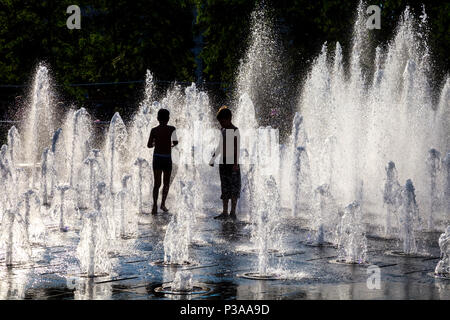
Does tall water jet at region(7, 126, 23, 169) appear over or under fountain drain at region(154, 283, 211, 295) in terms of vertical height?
over

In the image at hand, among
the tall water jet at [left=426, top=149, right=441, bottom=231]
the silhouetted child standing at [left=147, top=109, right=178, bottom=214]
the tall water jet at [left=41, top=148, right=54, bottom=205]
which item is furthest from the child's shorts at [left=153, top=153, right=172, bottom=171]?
the tall water jet at [left=426, top=149, right=441, bottom=231]

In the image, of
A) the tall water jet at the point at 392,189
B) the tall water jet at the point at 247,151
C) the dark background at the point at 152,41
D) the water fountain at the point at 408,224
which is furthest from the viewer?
the dark background at the point at 152,41

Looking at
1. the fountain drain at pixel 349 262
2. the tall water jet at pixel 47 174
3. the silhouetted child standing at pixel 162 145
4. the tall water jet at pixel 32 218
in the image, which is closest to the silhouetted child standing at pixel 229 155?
the silhouetted child standing at pixel 162 145

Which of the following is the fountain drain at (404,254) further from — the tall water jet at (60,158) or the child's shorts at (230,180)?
the tall water jet at (60,158)

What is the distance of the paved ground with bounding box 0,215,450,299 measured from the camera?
7.88 m

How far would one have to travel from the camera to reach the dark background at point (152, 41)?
32062 millimetres

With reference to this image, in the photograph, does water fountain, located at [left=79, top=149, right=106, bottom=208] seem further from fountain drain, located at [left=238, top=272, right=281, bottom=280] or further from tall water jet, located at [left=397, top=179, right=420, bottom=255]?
fountain drain, located at [left=238, top=272, right=281, bottom=280]

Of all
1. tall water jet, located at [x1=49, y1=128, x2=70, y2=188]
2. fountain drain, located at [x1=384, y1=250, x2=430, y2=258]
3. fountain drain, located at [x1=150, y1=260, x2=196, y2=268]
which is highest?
tall water jet, located at [x1=49, y1=128, x2=70, y2=188]

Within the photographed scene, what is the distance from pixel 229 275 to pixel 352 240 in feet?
6.00

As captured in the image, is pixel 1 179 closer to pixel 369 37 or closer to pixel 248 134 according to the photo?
pixel 248 134

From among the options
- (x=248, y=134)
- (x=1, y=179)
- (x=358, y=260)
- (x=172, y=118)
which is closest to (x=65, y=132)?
(x=172, y=118)

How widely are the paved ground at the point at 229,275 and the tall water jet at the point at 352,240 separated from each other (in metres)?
0.14

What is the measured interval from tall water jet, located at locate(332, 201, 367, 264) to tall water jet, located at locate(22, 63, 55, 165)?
18457 mm

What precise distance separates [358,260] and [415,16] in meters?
22.7
